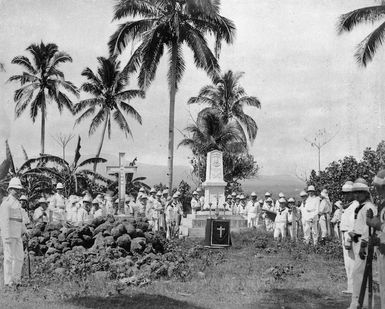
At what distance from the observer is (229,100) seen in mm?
37000

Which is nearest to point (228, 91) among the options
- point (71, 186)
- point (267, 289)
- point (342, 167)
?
point (342, 167)

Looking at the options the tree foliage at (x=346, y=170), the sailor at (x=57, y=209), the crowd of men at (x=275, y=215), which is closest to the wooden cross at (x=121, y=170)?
the crowd of men at (x=275, y=215)

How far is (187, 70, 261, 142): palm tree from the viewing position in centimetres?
3654

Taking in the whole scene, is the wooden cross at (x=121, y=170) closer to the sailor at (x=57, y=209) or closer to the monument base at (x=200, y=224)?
the sailor at (x=57, y=209)

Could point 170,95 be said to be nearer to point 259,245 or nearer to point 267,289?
Answer: point 259,245

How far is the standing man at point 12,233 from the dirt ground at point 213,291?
40 centimetres

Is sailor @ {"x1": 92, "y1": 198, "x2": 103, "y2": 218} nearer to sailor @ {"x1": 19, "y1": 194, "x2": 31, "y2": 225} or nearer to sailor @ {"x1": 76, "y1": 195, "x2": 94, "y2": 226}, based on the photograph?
sailor @ {"x1": 76, "y1": 195, "x2": 94, "y2": 226}

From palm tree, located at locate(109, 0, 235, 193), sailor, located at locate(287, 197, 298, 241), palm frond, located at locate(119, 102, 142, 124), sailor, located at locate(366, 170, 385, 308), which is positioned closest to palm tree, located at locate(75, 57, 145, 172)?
palm frond, located at locate(119, 102, 142, 124)

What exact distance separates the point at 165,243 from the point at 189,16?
509 inches

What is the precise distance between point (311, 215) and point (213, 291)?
6.94 meters

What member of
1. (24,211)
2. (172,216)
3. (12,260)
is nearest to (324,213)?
(172,216)

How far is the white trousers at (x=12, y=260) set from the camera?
922 cm

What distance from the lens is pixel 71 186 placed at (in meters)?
26.1

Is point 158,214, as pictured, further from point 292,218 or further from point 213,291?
point 213,291
